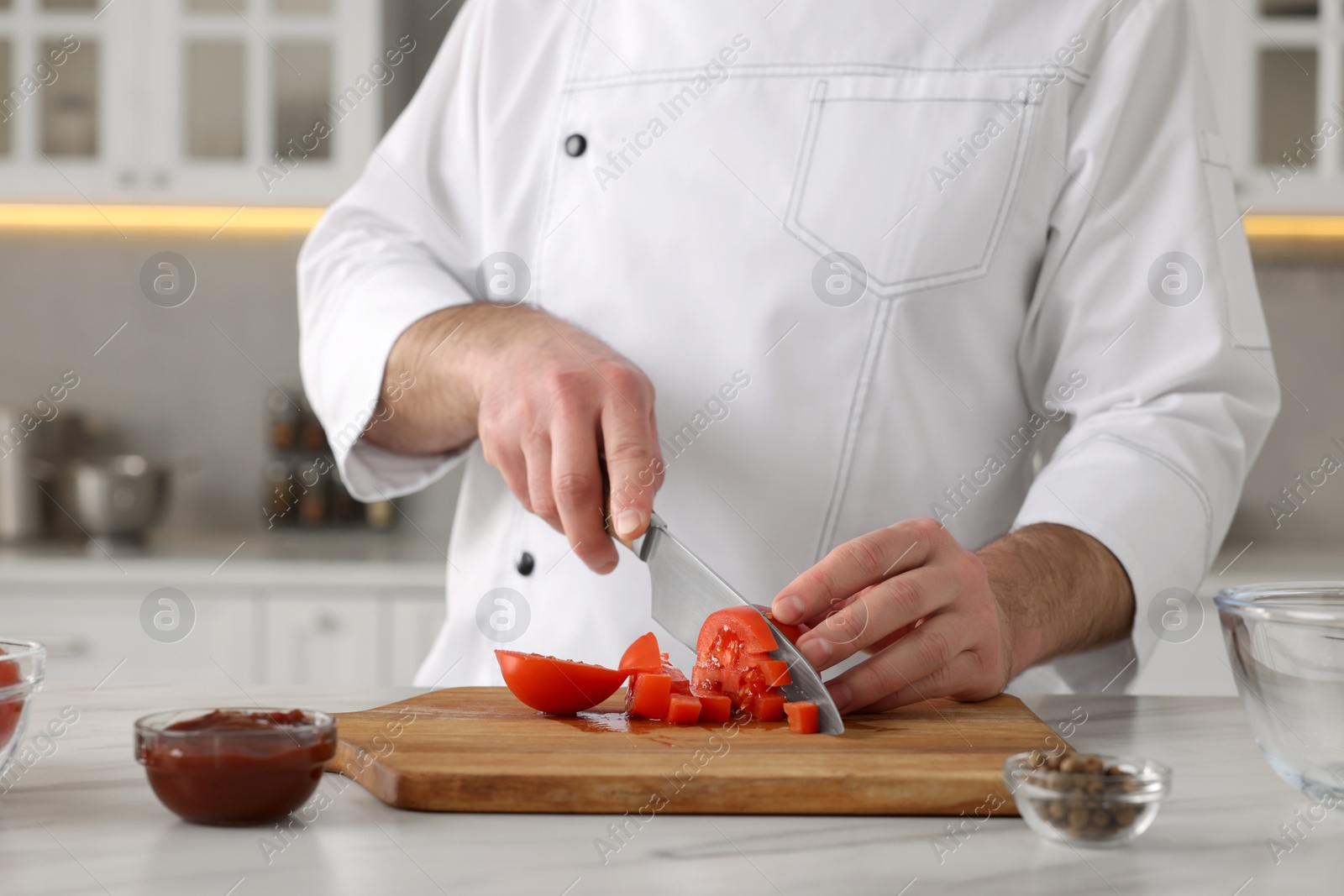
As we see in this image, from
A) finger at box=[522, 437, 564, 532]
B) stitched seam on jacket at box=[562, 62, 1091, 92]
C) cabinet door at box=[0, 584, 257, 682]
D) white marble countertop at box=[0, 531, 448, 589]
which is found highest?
stitched seam on jacket at box=[562, 62, 1091, 92]

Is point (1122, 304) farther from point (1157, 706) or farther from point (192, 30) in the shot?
point (192, 30)

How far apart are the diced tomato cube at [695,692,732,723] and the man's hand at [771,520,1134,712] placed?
0.06 m

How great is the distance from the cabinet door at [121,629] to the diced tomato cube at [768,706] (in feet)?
5.03

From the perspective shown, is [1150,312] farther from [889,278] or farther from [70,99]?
[70,99]

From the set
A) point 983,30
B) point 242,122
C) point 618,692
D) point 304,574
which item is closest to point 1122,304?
point 983,30

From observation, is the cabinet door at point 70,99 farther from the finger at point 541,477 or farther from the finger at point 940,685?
the finger at point 940,685

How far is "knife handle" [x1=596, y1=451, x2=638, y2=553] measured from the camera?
2.83 feet

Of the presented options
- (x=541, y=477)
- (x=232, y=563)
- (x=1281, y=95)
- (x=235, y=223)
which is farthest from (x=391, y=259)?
(x=1281, y=95)

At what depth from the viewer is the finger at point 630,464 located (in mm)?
819

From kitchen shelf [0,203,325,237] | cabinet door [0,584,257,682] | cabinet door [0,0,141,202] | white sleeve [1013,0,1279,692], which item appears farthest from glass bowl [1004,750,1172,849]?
cabinet door [0,0,141,202]

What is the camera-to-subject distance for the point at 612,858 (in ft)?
1.79

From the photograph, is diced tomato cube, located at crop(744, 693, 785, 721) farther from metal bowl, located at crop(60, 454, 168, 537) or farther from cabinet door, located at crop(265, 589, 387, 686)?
metal bowl, located at crop(60, 454, 168, 537)

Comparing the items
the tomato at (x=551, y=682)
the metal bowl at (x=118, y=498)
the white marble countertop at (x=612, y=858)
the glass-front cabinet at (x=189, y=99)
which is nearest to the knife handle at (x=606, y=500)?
the tomato at (x=551, y=682)

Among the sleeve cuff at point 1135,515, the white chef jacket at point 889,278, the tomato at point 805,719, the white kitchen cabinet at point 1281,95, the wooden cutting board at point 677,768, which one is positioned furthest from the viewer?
the white kitchen cabinet at point 1281,95
